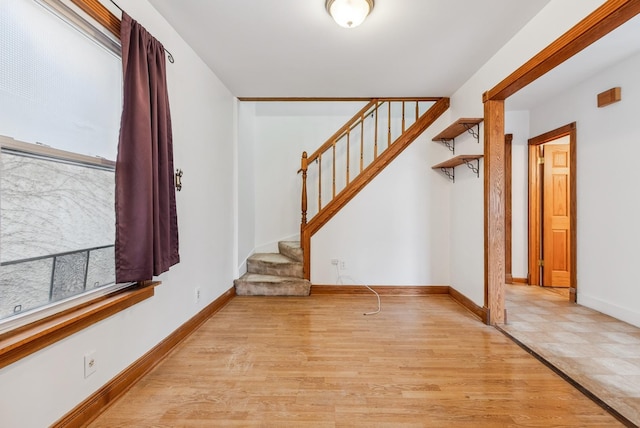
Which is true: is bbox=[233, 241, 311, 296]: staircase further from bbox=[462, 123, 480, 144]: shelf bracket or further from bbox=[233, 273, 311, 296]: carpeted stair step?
bbox=[462, 123, 480, 144]: shelf bracket

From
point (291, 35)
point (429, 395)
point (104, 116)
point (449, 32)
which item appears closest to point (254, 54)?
point (291, 35)

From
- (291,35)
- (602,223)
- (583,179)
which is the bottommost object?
(602,223)

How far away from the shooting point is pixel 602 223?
2795mm

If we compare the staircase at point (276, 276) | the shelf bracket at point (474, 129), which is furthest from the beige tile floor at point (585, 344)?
the staircase at point (276, 276)

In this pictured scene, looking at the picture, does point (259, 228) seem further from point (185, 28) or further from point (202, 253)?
point (185, 28)

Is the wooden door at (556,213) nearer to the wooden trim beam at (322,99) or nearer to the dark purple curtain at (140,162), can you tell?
the wooden trim beam at (322,99)

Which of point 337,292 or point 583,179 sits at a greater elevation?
point 583,179

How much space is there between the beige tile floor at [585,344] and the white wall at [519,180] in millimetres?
868

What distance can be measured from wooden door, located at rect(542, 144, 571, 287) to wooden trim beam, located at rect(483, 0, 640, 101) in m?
2.14

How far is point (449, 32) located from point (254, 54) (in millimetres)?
1598

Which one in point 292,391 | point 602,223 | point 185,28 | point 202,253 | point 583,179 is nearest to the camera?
point 292,391

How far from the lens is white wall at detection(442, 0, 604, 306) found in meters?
1.73

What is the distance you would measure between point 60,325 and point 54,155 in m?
0.78

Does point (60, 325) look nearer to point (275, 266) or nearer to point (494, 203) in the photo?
point (275, 266)
